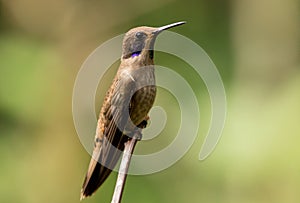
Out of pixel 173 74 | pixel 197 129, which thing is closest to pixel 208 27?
pixel 173 74

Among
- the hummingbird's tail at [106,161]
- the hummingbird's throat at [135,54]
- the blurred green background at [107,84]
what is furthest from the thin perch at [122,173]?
the blurred green background at [107,84]

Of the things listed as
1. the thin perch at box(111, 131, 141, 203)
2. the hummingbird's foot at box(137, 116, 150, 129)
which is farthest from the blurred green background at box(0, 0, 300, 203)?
the thin perch at box(111, 131, 141, 203)

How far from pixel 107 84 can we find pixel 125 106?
7.03ft

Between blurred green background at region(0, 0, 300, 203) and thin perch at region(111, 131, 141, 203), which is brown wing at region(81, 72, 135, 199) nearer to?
thin perch at region(111, 131, 141, 203)

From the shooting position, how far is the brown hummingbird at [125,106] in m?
2.67

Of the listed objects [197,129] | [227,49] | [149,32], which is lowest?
[149,32]

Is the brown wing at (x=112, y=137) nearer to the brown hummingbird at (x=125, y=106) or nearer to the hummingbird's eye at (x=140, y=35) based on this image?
the brown hummingbird at (x=125, y=106)

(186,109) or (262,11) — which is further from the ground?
(262,11)

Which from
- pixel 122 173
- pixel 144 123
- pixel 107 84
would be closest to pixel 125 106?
pixel 144 123

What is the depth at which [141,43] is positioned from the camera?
2.79m

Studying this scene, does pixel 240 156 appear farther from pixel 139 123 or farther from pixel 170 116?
pixel 139 123

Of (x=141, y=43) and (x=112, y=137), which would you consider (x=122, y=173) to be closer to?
(x=112, y=137)

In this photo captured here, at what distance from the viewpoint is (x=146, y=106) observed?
2.66 meters

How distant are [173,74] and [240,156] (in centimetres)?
78
